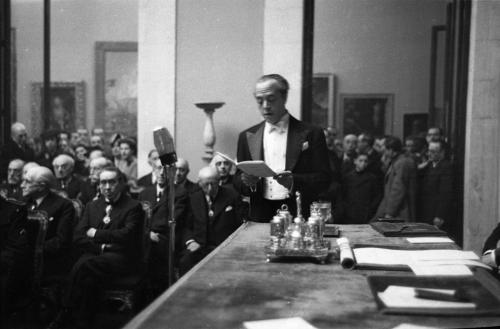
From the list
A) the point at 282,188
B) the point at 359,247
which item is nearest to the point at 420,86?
the point at 282,188

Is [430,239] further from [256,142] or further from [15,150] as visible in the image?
[15,150]

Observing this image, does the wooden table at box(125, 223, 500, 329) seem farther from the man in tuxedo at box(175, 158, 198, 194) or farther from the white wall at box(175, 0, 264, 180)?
the white wall at box(175, 0, 264, 180)

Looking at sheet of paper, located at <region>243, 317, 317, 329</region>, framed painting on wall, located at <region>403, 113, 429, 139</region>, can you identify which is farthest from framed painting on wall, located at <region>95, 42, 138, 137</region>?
sheet of paper, located at <region>243, 317, 317, 329</region>

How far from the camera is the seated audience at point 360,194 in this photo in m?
7.27

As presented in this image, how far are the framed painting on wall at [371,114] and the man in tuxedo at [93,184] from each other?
3.02m

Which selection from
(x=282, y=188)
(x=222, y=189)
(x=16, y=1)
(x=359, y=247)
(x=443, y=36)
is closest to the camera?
(x=359, y=247)

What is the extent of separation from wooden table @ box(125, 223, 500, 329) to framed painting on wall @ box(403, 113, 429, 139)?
18.8 feet

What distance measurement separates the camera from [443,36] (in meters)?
7.94

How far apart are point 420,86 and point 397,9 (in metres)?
0.96

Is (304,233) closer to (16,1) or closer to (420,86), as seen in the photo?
(420,86)

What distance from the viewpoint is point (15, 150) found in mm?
8516

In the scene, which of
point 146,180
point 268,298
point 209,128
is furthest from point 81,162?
point 268,298

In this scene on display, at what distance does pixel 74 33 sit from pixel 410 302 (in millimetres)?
10664

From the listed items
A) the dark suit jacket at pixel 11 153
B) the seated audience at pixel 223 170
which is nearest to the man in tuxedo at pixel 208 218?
the seated audience at pixel 223 170
